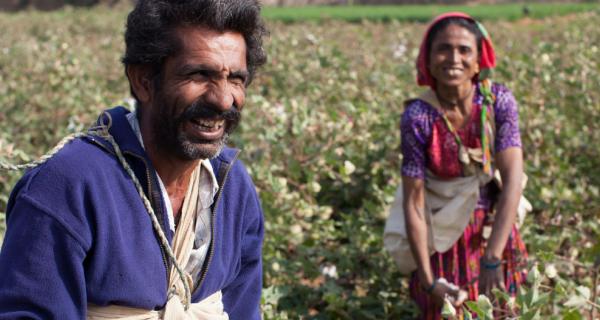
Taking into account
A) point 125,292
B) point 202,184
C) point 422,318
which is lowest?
point 422,318

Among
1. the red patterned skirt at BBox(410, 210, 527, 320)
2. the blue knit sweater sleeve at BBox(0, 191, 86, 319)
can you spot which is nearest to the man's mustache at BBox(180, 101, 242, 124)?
the blue knit sweater sleeve at BBox(0, 191, 86, 319)

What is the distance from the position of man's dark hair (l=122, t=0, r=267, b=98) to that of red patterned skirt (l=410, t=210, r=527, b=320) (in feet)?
5.00

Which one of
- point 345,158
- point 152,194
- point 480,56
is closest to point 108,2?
point 345,158

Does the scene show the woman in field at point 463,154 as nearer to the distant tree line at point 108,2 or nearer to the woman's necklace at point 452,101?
the woman's necklace at point 452,101

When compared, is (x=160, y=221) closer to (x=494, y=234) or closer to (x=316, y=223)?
(x=494, y=234)

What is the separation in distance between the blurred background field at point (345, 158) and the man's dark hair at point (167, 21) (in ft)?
3.06

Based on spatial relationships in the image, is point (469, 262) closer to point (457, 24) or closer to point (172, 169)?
point (457, 24)

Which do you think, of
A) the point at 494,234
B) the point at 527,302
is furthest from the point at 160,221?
the point at 494,234

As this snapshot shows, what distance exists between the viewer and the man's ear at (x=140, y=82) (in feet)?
6.17

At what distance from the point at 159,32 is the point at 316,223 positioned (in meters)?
2.30

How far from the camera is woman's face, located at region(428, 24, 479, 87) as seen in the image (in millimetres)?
2945

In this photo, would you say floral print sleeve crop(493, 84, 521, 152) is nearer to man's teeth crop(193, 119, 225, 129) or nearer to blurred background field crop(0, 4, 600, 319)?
blurred background field crop(0, 4, 600, 319)

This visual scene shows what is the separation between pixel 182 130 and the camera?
184 centimetres

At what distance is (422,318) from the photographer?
3.19 meters
